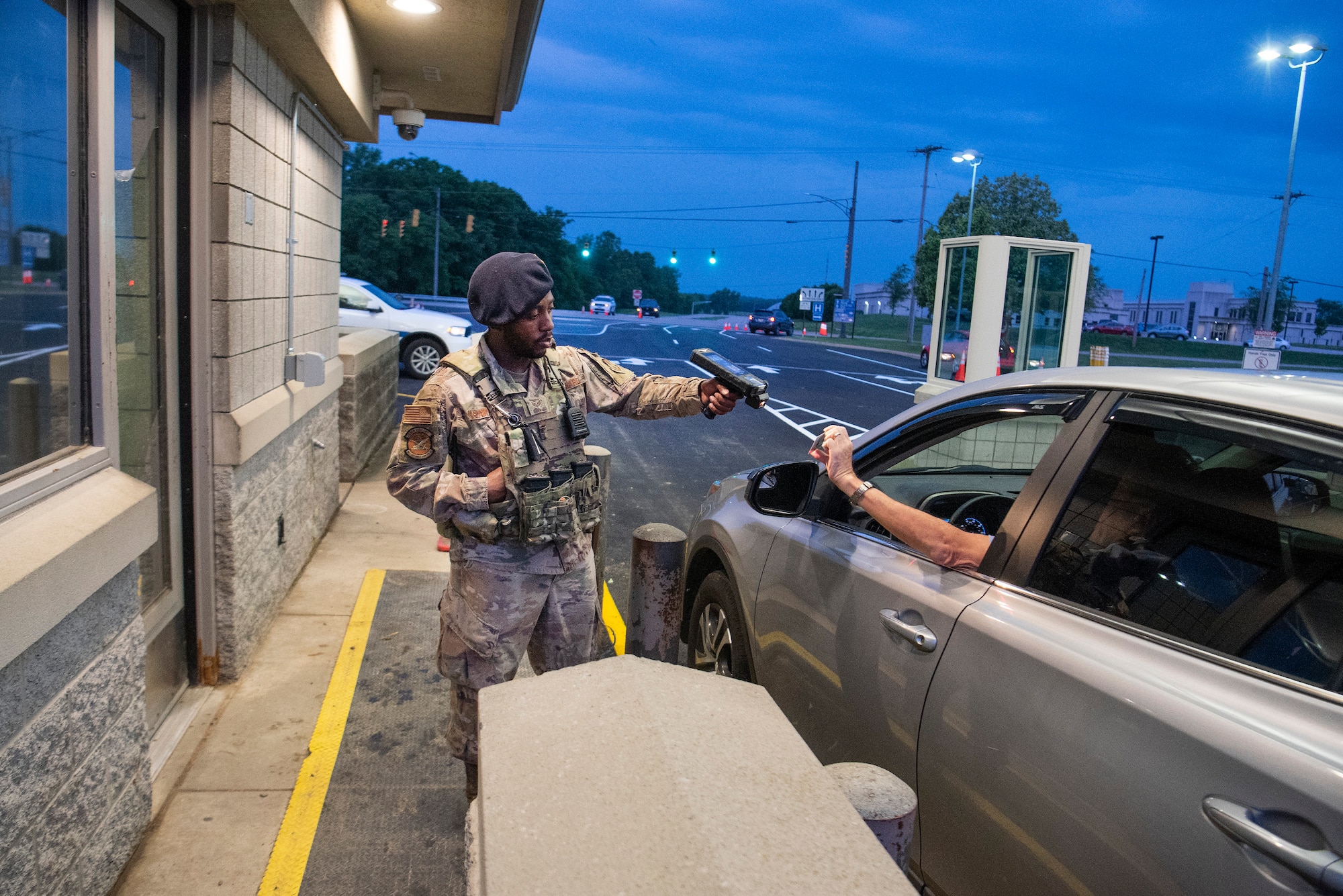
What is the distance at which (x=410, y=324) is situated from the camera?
1844 centimetres

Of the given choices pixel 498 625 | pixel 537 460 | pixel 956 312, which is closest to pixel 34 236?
pixel 537 460

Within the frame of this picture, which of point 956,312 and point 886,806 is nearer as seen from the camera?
point 886,806

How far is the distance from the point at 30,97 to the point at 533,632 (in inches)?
84.3

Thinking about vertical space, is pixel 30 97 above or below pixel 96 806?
above

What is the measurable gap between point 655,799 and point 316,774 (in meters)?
2.93

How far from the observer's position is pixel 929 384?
1335cm

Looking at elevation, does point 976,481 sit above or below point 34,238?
below

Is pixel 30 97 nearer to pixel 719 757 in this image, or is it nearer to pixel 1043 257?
pixel 719 757

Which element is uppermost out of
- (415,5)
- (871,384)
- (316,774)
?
(415,5)

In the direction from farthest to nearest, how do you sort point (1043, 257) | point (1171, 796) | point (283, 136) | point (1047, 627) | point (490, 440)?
point (1043, 257)
point (283, 136)
point (490, 440)
point (1047, 627)
point (1171, 796)

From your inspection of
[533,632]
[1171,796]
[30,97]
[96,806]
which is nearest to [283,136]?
[30,97]

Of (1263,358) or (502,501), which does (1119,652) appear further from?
(1263,358)

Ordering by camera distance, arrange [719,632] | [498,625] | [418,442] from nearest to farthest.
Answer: [418,442] < [498,625] < [719,632]

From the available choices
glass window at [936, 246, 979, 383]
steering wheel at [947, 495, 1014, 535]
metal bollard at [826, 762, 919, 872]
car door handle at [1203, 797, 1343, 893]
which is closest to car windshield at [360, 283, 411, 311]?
glass window at [936, 246, 979, 383]
